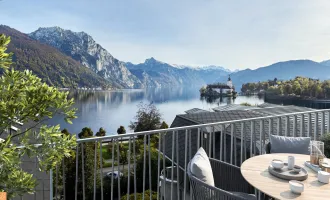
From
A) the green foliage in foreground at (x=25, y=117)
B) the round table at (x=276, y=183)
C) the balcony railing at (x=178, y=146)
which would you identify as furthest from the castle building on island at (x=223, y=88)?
the green foliage in foreground at (x=25, y=117)

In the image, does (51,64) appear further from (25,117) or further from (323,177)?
(323,177)

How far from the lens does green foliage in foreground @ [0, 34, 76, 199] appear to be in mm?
1236

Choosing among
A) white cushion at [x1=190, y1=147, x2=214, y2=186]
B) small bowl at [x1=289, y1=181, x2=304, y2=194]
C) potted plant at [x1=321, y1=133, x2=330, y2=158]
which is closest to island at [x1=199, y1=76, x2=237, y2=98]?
potted plant at [x1=321, y1=133, x2=330, y2=158]

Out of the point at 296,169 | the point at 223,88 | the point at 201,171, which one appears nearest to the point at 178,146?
the point at 201,171

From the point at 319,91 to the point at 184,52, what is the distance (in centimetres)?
10376

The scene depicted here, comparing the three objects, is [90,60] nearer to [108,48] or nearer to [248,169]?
[108,48]

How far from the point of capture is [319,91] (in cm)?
5628

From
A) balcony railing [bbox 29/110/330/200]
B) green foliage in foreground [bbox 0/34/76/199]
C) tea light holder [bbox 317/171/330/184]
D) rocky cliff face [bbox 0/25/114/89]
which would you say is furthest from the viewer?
rocky cliff face [bbox 0/25/114/89]

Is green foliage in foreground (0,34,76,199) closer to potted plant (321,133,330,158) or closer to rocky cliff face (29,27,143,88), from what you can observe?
potted plant (321,133,330,158)

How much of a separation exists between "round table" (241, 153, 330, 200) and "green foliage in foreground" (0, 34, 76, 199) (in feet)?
4.71

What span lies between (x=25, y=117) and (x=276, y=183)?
181 centimetres

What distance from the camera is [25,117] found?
131 centimetres

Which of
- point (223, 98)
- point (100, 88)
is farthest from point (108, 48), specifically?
point (223, 98)

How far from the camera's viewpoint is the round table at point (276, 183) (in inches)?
61.2
